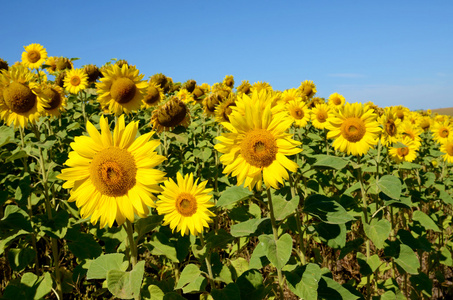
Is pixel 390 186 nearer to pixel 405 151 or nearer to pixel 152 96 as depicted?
pixel 405 151

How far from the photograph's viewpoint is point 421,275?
269 centimetres

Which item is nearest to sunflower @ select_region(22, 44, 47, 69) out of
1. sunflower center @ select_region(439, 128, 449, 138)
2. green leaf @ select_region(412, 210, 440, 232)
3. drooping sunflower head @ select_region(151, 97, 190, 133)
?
drooping sunflower head @ select_region(151, 97, 190, 133)

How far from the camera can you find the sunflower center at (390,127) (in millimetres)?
3043

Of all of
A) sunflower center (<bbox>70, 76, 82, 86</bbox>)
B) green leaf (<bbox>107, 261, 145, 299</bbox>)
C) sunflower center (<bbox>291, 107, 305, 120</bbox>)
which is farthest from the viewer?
sunflower center (<bbox>70, 76, 82, 86</bbox>)

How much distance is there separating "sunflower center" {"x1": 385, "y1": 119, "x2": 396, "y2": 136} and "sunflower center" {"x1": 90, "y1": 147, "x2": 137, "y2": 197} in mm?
2478

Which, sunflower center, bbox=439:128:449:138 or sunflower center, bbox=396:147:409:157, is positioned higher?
sunflower center, bbox=439:128:449:138

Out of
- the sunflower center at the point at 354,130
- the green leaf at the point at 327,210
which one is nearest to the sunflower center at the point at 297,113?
the sunflower center at the point at 354,130

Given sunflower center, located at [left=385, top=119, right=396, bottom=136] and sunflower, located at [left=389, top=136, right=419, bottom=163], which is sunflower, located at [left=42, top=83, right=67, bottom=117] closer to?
sunflower center, located at [left=385, top=119, right=396, bottom=136]

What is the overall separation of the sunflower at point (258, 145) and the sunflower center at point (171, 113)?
4.56 ft

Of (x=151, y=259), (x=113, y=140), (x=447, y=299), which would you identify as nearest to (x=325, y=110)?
(x=447, y=299)

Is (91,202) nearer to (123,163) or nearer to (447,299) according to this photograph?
(123,163)

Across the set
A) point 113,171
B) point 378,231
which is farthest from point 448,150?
point 113,171

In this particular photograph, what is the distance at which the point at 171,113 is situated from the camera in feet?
10.0

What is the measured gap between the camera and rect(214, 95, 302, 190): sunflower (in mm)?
1760
